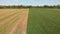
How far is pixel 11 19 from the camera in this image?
151 cm

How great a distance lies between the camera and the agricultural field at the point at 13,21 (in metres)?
1.40

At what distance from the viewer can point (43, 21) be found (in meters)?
1.49

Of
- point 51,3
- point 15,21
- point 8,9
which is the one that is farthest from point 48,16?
point 8,9

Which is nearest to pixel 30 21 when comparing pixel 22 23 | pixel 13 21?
pixel 22 23

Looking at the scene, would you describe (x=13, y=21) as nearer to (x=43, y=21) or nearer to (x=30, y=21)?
(x=30, y=21)

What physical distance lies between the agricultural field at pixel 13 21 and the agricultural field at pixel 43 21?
69 mm

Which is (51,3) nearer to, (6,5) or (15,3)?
(15,3)

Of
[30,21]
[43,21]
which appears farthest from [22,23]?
[43,21]

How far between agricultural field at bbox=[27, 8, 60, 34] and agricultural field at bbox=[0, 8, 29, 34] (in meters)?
0.07

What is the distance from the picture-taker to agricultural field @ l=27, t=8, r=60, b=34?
1403mm

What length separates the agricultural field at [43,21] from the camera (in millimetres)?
1403

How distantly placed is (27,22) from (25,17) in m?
0.11

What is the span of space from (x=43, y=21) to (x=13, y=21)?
1.19ft

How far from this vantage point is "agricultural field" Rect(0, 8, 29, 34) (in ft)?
4.59
